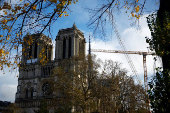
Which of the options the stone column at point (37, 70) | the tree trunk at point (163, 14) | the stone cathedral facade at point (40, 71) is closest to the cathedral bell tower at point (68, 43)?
the stone cathedral facade at point (40, 71)

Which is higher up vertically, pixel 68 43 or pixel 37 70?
pixel 68 43

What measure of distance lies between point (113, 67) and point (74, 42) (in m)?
26.5

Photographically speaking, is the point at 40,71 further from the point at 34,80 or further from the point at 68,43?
the point at 68,43

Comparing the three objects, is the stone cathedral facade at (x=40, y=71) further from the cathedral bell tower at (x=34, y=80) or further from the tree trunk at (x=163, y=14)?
the tree trunk at (x=163, y=14)

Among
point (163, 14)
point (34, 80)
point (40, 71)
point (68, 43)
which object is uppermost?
point (68, 43)

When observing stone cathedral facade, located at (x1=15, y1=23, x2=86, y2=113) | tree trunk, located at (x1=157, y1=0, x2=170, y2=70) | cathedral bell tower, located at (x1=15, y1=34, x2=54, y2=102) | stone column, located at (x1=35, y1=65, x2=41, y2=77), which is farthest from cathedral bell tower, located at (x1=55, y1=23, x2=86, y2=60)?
tree trunk, located at (x1=157, y1=0, x2=170, y2=70)

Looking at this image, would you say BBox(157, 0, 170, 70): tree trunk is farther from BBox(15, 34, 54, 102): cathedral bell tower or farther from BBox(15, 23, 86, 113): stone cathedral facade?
BBox(15, 34, 54, 102): cathedral bell tower

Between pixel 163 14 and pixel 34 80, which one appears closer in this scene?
pixel 163 14

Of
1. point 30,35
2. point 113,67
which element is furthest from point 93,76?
point 30,35

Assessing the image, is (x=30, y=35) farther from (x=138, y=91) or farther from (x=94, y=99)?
(x=138, y=91)

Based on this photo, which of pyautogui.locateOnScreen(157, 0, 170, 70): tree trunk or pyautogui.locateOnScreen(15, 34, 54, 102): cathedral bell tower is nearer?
pyautogui.locateOnScreen(157, 0, 170, 70): tree trunk

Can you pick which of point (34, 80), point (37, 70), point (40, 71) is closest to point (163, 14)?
point (34, 80)

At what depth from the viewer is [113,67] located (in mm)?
36500

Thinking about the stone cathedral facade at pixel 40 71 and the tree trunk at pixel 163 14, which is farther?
the stone cathedral facade at pixel 40 71
